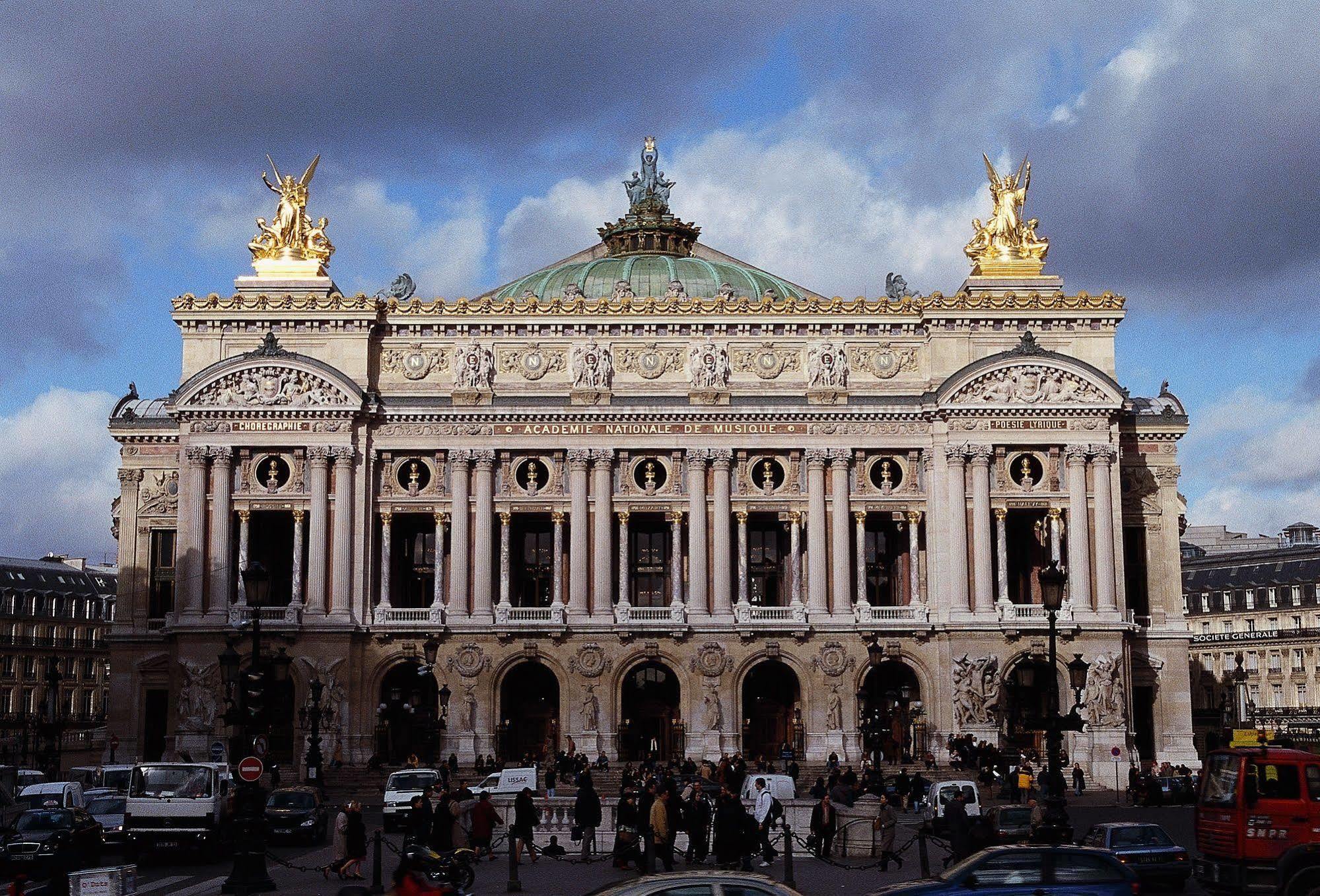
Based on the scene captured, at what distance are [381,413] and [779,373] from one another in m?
18.2

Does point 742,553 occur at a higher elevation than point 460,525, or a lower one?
lower

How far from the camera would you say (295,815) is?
50.3 meters

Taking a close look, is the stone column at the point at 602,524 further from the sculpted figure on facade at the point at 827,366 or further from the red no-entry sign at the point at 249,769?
the red no-entry sign at the point at 249,769

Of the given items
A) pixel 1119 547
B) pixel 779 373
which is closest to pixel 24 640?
pixel 779 373

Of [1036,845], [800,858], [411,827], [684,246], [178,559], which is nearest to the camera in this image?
[1036,845]

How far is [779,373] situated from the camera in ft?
258

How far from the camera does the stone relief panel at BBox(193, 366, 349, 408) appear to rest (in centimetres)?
7594

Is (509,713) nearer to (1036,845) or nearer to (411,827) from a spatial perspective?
(411,827)

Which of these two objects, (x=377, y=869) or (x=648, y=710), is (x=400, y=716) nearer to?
(x=648, y=710)

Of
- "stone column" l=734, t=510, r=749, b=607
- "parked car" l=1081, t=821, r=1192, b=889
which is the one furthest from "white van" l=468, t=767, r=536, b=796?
"stone column" l=734, t=510, r=749, b=607

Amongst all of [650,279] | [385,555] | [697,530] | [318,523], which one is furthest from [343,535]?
[650,279]

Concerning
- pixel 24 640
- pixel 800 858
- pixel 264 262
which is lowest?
pixel 800 858

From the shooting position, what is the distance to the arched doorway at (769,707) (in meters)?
77.4

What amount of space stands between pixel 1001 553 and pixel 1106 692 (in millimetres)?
7473
